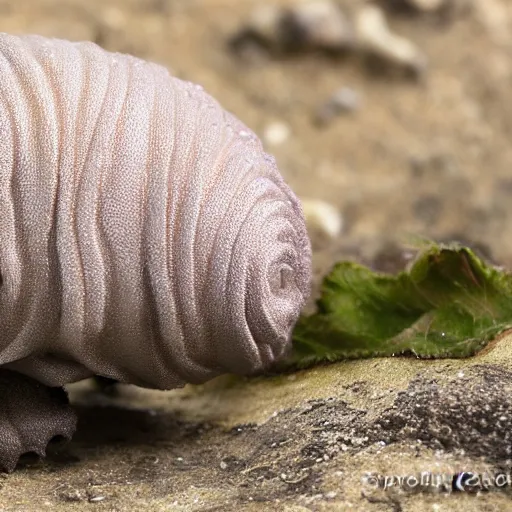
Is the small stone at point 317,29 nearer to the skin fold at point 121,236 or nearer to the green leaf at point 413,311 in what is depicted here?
the green leaf at point 413,311

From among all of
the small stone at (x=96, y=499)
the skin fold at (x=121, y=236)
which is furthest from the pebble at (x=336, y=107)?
the small stone at (x=96, y=499)

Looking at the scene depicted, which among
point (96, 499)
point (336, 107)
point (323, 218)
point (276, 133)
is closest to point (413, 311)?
point (96, 499)

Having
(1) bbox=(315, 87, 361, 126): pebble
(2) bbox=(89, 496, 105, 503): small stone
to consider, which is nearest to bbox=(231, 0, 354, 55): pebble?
(1) bbox=(315, 87, 361, 126): pebble

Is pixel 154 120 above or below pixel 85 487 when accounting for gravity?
above

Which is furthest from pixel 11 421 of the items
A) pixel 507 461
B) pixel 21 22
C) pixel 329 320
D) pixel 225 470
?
pixel 21 22

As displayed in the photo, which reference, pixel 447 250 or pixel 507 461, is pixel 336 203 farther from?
pixel 507 461
